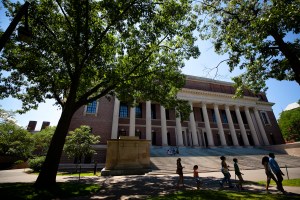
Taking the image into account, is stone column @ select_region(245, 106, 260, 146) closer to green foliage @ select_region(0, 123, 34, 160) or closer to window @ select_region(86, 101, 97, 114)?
window @ select_region(86, 101, 97, 114)

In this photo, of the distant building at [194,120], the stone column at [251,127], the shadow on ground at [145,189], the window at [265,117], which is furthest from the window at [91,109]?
the window at [265,117]

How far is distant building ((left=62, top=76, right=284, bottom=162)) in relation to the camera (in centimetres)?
2830

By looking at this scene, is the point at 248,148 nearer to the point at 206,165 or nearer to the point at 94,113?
the point at 206,165

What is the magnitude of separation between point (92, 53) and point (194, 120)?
86.4 ft

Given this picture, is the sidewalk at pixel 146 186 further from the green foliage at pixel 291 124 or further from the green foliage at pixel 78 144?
the green foliage at pixel 291 124

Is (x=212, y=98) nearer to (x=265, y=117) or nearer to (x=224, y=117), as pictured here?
(x=224, y=117)

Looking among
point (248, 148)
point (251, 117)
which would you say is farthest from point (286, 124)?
point (248, 148)

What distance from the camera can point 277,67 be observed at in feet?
39.5

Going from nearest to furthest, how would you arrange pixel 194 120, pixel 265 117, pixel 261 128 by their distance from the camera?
pixel 194 120 < pixel 261 128 < pixel 265 117

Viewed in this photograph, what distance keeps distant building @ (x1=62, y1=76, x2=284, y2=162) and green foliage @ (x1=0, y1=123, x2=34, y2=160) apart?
1265 centimetres

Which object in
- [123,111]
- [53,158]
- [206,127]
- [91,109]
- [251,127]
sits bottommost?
[53,158]

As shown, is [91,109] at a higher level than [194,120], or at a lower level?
higher

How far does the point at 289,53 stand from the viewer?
1000 centimetres

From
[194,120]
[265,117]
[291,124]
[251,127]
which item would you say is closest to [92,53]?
[194,120]
